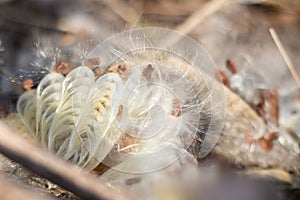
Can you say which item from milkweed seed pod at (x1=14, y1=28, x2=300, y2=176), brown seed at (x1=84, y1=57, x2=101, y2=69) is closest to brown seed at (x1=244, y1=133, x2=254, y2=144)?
milkweed seed pod at (x1=14, y1=28, x2=300, y2=176)

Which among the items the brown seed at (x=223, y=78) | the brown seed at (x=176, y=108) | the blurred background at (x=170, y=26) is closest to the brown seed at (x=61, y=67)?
the blurred background at (x=170, y=26)

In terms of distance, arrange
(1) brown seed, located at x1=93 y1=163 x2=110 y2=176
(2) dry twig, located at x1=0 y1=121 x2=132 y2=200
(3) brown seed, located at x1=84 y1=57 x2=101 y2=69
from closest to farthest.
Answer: (2) dry twig, located at x1=0 y1=121 x2=132 y2=200 < (1) brown seed, located at x1=93 y1=163 x2=110 y2=176 < (3) brown seed, located at x1=84 y1=57 x2=101 y2=69

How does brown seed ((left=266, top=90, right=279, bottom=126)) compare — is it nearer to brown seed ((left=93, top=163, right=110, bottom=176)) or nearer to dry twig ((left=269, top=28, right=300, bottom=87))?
dry twig ((left=269, top=28, right=300, bottom=87))

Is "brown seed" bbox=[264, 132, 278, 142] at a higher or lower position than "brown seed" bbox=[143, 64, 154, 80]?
lower

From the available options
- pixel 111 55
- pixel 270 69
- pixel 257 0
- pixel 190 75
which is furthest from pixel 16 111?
pixel 257 0

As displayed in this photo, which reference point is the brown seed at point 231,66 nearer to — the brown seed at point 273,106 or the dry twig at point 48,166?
the brown seed at point 273,106

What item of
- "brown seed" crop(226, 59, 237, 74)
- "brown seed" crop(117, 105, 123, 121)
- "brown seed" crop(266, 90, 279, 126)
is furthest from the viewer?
"brown seed" crop(226, 59, 237, 74)

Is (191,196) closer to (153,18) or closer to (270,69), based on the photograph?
(270,69)
